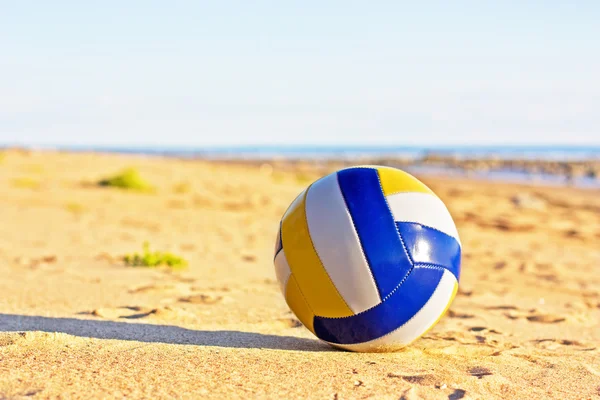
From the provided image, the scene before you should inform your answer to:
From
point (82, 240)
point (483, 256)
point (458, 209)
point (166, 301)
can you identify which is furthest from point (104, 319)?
point (458, 209)

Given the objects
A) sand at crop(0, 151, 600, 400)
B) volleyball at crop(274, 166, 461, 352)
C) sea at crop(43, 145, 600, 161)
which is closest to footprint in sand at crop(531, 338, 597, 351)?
sand at crop(0, 151, 600, 400)

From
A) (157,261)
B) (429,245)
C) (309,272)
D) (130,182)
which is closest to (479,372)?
(429,245)

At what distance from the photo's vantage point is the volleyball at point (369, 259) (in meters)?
4.09

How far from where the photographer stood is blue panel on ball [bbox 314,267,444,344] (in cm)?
413

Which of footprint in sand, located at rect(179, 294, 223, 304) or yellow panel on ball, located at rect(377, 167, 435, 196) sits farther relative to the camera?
footprint in sand, located at rect(179, 294, 223, 304)

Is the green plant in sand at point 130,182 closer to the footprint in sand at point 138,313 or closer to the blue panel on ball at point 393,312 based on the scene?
the footprint in sand at point 138,313

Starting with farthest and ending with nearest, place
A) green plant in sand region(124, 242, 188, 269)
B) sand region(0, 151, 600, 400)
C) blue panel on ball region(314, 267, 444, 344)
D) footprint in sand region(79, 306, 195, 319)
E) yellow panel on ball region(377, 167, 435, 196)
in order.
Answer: green plant in sand region(124, 242, 188, 269)
footprint in sand region(79, 306, 195, 319)
yellow panel on ball region(377, 167, 435, 196)
blue panel on ball region(314, 267, 444, 344)
sand region(0, 151, 600, 400)

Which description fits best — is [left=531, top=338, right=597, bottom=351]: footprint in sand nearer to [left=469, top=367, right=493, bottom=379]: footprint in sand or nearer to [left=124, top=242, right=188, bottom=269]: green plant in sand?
[left=469, top=367, right=493, bottom=379]: footprint in sand

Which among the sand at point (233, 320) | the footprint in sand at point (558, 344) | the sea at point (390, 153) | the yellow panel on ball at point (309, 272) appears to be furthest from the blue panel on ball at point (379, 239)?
the sea at point (390, 153)

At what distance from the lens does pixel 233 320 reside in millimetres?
5559

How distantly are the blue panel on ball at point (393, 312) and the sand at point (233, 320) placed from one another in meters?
0.19

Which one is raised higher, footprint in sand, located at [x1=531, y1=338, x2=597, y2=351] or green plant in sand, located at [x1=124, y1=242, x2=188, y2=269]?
green plant in sand, located at [x1=124, y1=242, x2=188, y2=269]

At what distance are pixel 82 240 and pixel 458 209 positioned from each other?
9222 mm

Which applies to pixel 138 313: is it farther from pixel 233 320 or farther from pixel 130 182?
pixel 130 182
